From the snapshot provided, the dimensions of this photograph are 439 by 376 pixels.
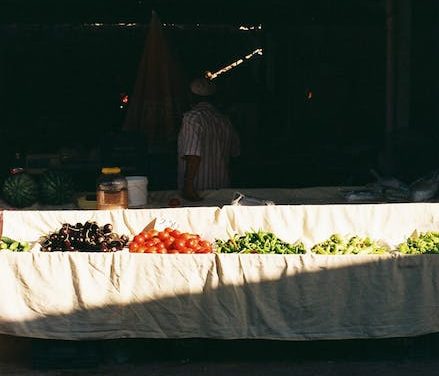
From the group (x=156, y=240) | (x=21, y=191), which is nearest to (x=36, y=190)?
(x=21, y=191)

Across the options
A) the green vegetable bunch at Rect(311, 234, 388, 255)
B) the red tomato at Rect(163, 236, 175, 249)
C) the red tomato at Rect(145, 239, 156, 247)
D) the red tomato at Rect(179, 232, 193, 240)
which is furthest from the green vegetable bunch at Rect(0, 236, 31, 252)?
the green vegetable bunch at Rect(311, 234, 388, 255)

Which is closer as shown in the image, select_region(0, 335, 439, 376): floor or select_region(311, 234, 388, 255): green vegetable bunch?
select_region(0, 335, 439, 376): floor

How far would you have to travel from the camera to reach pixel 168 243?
642 cm

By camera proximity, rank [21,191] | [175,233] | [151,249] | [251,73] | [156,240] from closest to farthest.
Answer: [151,249] < [156,240] < [175,233] < [21,191] < [251,73]

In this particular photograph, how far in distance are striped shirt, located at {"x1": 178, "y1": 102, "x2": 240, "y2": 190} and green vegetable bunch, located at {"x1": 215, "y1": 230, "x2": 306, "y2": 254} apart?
1.48m

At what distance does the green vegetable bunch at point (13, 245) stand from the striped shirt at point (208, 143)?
76.7 inches

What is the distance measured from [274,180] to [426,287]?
8271 mm

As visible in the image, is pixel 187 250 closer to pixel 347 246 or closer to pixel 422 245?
pixel 347 246

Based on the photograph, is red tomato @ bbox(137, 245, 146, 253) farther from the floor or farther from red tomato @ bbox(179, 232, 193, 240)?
the floor

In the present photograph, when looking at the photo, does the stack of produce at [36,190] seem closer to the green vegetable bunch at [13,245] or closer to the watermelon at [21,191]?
the watermelon at [21,191]

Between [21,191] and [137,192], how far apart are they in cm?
110

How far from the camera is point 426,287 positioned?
6.02 meters

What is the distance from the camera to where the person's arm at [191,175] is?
7.89 meters

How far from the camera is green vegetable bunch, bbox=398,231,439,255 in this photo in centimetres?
646
